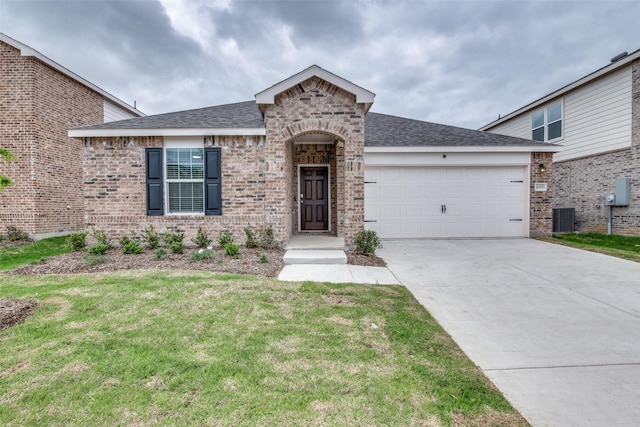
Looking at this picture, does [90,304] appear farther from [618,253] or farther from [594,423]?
[618,253]

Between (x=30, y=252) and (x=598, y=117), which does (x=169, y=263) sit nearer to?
(x=30, y=252)

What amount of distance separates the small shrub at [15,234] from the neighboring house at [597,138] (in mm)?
18950

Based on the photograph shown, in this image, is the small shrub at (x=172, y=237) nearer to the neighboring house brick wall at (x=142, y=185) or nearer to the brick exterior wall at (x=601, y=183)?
the neighboring house brick wall at (x=142, y=185)

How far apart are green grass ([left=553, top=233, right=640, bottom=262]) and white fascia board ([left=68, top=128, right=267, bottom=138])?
29.5 feet

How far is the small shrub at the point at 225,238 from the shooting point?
7.60m

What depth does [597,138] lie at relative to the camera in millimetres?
11109

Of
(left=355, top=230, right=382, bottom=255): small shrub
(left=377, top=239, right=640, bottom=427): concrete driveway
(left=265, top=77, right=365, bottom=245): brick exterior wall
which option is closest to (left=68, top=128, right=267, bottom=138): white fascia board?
(left=265, top=77, right=365, bottom=245): brick exterior wall

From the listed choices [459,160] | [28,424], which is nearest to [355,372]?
[28,424]

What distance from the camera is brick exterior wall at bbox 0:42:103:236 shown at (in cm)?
928

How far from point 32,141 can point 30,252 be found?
381 centimetres

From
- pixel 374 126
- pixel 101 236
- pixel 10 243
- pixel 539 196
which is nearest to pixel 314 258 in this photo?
pixel 101 236

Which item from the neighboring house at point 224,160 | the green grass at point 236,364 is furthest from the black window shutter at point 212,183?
the green grass at point 236,364

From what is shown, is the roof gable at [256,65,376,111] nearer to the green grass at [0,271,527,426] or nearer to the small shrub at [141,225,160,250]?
the small shrub at [141,225,160,250]

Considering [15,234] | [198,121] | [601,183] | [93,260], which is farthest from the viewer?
[601,183]
